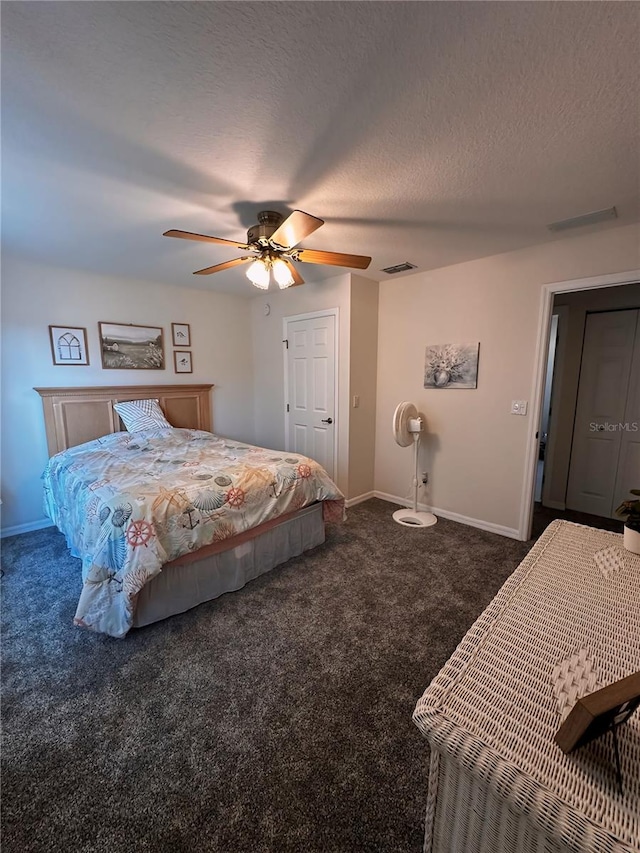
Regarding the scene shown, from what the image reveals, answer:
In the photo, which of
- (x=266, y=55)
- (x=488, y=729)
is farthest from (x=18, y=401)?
(x=488, y=729)

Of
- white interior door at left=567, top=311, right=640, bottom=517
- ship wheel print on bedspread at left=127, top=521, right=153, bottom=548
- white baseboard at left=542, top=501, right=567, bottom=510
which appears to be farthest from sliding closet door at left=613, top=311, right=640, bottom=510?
ship wheel print on bedspread at left=127, top=521, right=153, bottom=548

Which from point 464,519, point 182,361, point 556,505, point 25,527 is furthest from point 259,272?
point 556,505

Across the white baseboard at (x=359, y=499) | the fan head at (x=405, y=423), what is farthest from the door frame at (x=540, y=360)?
the white baseboard at (x=359, y=499)

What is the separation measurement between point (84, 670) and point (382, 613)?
163 cm

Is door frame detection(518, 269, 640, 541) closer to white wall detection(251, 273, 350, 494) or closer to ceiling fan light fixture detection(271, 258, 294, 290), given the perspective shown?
→ white wall detection(251, 273, 350, 494)

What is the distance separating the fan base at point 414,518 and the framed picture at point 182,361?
9.61 feet

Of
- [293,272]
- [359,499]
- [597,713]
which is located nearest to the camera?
[597,713]

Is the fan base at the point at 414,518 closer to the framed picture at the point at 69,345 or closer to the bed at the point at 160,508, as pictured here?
the bed at the point at 160,508

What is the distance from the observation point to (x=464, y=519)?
11.4 feet

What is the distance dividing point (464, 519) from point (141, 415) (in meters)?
3.46

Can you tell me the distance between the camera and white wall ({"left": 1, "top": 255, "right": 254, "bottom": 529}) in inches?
124

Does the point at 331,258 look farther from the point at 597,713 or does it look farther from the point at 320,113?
the point at 597,713

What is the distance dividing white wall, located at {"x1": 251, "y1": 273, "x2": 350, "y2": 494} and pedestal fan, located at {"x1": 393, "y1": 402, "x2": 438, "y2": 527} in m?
0.61

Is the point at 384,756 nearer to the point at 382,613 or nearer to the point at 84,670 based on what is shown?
the point at 382,613
